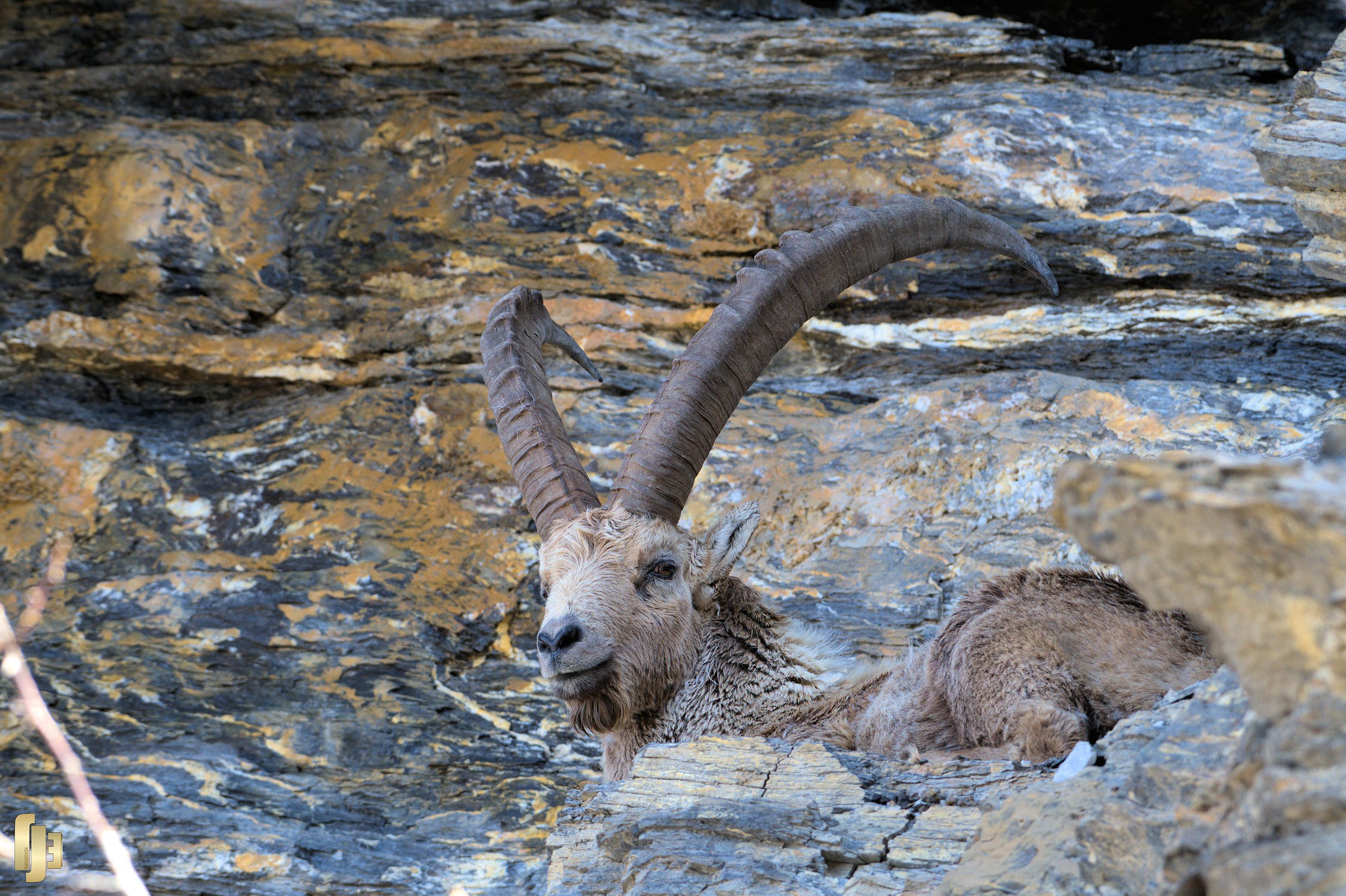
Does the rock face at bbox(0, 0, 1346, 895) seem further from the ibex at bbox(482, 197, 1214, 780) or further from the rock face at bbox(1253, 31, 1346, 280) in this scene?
the rock face at bbox(1253, 31, 1346, 280)

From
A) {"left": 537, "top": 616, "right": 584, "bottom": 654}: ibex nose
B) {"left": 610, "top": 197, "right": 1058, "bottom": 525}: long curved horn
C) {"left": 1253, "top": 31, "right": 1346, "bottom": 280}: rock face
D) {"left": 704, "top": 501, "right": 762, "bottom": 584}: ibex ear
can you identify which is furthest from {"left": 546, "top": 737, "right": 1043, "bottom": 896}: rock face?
{"left": 1253, "top": 31, "right": 1346, "bottom": 280}: rock face

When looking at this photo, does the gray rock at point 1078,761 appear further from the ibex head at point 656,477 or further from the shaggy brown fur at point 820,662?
the ibex head at point 656,477

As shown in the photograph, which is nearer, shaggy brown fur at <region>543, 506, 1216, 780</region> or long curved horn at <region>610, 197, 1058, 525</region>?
shaggy brown fur at <region>543, 506, 1216, 780</region>

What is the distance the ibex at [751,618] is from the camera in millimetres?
4789

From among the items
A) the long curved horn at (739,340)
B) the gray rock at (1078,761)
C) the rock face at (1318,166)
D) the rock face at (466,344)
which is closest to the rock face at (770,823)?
the gray rock at (1078,761)

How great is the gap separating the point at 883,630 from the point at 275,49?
22.1ft

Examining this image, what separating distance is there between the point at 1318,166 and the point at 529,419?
13.7 feet

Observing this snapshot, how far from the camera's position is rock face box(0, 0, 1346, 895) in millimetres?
7594

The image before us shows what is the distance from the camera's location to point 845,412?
8.60 metres

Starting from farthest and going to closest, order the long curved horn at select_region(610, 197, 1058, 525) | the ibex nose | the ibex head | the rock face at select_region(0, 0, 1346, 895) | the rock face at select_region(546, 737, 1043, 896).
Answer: the rock face at select_region(0, 0, 1346, 895)
the long curved horn at select_region(610, 197, 1058, 525)
the ibex head
the ibex nose
the rock face at select_region(546, 737, 1043, 896)

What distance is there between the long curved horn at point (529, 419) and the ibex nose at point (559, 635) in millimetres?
864

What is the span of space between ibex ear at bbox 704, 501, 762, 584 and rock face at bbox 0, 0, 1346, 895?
5.69ft

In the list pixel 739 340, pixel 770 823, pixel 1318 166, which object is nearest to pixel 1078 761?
pixel 770 823

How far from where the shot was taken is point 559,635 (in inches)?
205
